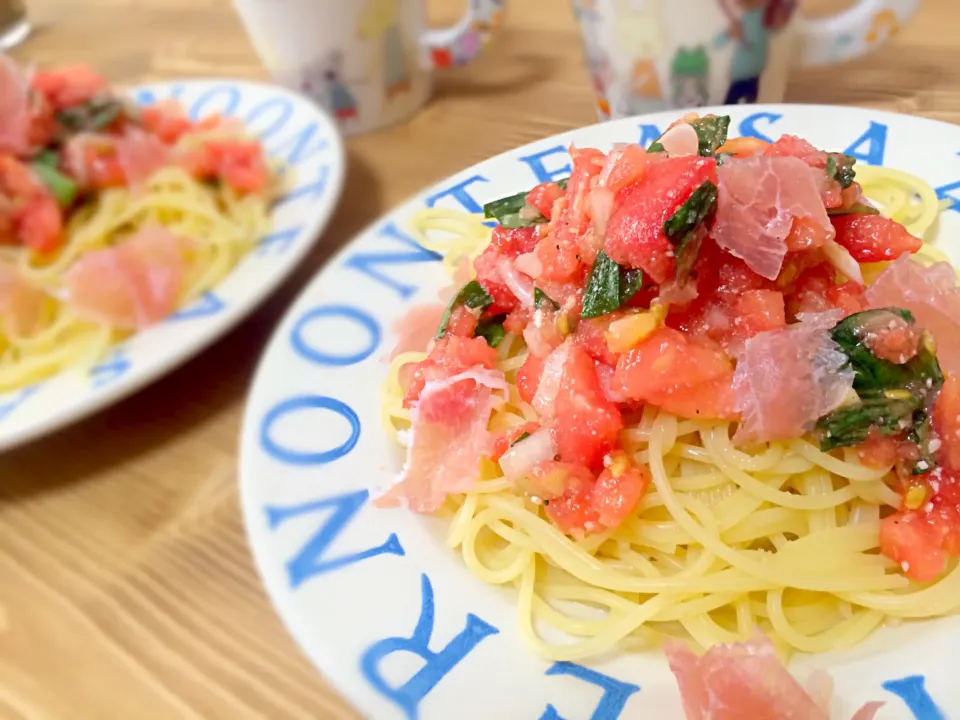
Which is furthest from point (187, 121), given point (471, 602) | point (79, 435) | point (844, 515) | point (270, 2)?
point (844, 515)

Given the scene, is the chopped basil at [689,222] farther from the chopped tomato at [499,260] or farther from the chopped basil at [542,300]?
the chopped tomato at [499,260]

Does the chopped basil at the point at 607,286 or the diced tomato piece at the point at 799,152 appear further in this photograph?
the diced tomato piece at the point at 799,152

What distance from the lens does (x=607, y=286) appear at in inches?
50.5

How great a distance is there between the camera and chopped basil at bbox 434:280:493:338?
1552mm

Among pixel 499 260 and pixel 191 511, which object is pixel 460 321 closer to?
pixel 499 260

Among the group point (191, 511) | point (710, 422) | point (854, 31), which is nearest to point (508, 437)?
point (710, 422)

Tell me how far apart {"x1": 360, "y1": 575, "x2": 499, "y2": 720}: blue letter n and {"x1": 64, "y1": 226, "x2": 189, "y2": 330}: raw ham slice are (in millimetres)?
1184

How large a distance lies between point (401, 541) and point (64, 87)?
2324mm

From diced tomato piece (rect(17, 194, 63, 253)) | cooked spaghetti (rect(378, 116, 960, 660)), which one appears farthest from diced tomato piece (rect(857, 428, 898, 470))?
diced tomato piece (rect(17, 194, 63, 253))

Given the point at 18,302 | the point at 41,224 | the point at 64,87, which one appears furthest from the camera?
the point at 64,87

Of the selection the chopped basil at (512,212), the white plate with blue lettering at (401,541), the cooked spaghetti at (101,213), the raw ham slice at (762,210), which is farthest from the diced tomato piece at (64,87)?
the raw ham slice at (762,210)

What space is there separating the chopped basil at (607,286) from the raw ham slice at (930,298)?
1.30ft

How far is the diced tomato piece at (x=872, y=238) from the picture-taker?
4.52 feet

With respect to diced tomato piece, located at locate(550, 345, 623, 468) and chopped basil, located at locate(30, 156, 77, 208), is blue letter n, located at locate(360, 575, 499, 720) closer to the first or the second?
diced tomato piece, located at locate(550, 345, 623, 468)
